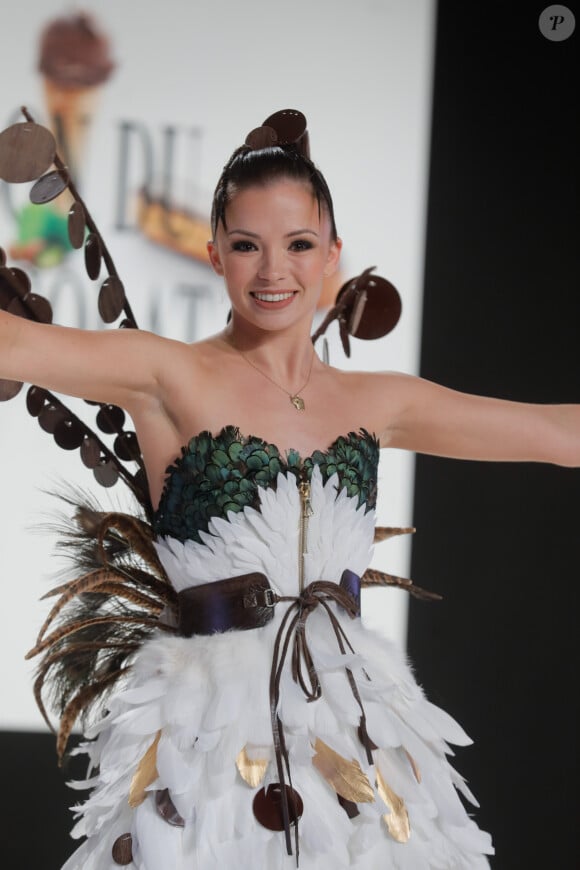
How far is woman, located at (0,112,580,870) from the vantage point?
1287mm

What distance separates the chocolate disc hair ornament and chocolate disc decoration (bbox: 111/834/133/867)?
0.88 metres

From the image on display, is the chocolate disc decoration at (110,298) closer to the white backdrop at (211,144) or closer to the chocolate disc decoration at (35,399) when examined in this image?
the chocolate disc decoration at (35,399)

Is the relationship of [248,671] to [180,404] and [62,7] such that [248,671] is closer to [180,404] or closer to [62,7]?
[180,404]

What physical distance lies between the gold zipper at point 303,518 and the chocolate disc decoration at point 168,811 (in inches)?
11.8

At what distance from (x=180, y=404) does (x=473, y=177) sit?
4.06ft

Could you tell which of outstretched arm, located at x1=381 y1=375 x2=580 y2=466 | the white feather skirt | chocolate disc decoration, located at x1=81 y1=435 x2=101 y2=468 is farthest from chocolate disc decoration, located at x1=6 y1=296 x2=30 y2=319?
outstretched arm, located at x1=381 y1=375 x2=580 y2=466

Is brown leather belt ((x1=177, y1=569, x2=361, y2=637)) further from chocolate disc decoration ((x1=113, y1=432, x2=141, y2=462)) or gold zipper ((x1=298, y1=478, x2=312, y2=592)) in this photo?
chocolate disc decoration ((x1=113, y1=432, x2=141, y2=462))

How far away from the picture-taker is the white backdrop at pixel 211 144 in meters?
2.27

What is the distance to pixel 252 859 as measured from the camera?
49.4 inches

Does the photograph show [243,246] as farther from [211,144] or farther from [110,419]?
[211,144]

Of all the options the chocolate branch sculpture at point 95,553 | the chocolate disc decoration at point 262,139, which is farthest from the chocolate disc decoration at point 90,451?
the chocolate disc decoration at point 262,139

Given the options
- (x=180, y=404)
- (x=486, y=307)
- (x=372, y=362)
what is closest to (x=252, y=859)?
(x=180, y=404)

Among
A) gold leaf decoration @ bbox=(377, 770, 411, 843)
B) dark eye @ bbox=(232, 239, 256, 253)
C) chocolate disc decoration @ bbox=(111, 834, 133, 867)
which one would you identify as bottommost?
chocolate disc decoration @ bbox=(111, 834, 133, 867)

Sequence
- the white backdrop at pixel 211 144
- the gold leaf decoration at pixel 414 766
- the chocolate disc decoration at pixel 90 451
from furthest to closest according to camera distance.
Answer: the white backdrop at pixel 211 144, the chocolate disc decoration at pixel 90 451, the gold leaf decoration at pixel 414 766
